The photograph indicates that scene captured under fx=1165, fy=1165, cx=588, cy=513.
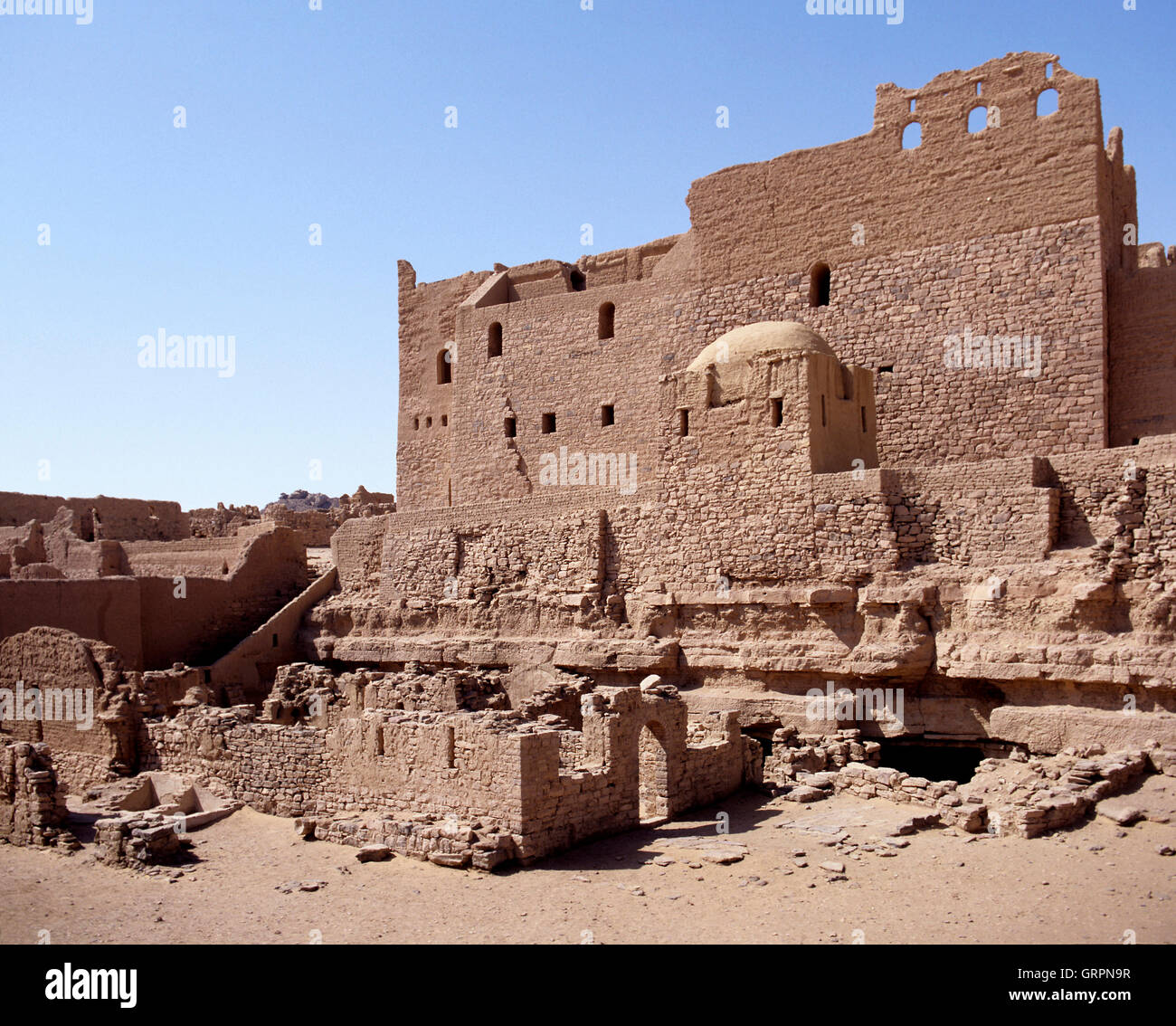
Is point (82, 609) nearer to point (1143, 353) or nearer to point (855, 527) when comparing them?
point (855, 527)

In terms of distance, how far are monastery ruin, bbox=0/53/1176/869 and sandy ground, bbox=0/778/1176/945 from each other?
1.52 feet

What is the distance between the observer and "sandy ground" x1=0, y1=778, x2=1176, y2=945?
8.71 m

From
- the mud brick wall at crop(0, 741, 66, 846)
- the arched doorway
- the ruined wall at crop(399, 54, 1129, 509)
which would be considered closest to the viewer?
the mud brick wall at crop(0, 741, 66, 846)

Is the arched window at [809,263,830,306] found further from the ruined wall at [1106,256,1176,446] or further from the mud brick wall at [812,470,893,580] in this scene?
the mud brick wall at [812,470,893,580]

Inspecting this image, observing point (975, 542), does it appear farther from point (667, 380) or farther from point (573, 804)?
point (573, 804)

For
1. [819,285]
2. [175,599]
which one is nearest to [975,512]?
[819,285]

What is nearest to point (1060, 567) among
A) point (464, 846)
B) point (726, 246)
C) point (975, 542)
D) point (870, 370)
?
point (975, 542)

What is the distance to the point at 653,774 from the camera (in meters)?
12.7

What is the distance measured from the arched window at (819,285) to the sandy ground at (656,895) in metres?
10.3

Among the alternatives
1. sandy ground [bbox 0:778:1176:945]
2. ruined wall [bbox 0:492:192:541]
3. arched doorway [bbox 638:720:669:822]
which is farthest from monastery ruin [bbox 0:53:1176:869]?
ruined wall [bbox 0:492:192:541]

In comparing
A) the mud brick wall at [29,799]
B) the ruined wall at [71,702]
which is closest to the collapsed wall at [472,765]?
the ruined wall at [71,702]

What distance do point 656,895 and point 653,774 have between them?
305cm

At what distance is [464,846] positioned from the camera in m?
10.5

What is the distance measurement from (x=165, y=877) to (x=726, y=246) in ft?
46.7
